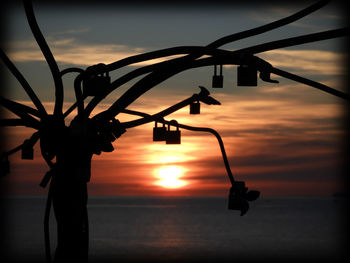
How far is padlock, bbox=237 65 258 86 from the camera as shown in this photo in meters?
9.81

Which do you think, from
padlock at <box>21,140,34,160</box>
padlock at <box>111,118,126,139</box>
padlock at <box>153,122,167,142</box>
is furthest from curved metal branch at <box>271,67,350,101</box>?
padlock at <box>21,140,34,160</box>

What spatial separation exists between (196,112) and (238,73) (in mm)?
1377

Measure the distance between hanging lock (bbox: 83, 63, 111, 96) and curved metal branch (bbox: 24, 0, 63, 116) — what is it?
12.1 inches

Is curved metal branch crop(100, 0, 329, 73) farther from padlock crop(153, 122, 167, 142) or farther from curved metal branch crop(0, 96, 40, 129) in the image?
padlock crop(153, 122, 167, 142)

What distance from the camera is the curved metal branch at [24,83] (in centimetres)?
984

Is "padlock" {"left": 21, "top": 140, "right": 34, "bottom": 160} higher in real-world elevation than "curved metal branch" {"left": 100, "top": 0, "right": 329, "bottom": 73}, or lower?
lower

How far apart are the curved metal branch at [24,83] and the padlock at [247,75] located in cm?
239

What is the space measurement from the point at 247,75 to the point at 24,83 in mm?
2638

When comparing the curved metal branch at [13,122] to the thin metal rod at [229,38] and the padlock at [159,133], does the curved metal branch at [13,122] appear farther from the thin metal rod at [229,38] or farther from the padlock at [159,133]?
the padlock at [159,133]

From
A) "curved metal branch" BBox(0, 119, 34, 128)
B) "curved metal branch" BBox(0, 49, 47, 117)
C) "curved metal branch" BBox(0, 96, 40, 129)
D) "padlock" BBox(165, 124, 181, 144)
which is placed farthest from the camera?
"padlock" BBox(165, 124, 181, 144)

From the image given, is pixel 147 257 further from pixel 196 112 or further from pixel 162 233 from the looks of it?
pixel 196 112

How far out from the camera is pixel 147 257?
13012cm

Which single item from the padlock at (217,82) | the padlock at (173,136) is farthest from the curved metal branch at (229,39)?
the padlock at (173,136)

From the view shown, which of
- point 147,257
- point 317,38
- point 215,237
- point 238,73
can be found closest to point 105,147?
point 238,73
